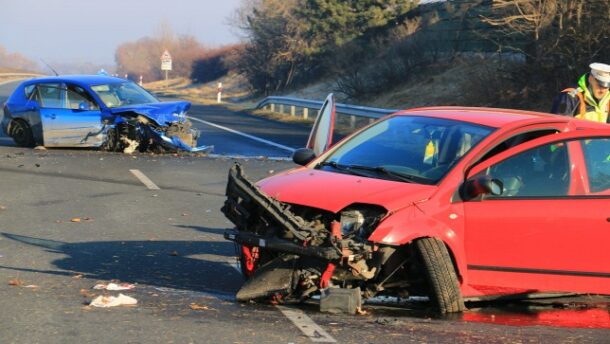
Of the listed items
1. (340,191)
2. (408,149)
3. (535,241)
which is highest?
(408,149)

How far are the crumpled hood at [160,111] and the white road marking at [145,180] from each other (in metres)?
2.45

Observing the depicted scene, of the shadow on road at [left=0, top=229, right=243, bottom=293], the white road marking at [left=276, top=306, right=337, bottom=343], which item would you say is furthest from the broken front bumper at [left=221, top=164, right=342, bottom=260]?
the shadow on road at [left=0, top=229, right=243, bottom=293]

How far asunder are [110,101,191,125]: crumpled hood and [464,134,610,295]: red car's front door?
11.2 m

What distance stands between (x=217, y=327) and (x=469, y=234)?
1906 mm

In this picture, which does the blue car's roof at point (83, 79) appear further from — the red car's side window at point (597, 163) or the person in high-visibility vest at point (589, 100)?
the red car's side window at point (597, 163)

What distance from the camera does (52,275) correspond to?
7.15 meters

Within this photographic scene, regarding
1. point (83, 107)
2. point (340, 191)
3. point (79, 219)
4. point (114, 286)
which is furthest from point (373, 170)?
point (83, 107)

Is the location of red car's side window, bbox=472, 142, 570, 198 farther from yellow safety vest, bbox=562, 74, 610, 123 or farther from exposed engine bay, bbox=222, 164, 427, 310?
yellow safety vest, bbox=562, 74, 610, 123

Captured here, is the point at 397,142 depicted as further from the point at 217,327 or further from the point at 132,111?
the point at 132,111

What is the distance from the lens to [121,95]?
17.6 meters

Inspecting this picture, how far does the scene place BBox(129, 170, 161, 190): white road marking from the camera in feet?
42.0

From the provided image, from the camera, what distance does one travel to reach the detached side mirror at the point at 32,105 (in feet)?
57.3

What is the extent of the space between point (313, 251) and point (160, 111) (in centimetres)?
1152

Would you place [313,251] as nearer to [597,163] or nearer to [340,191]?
[340,191]
